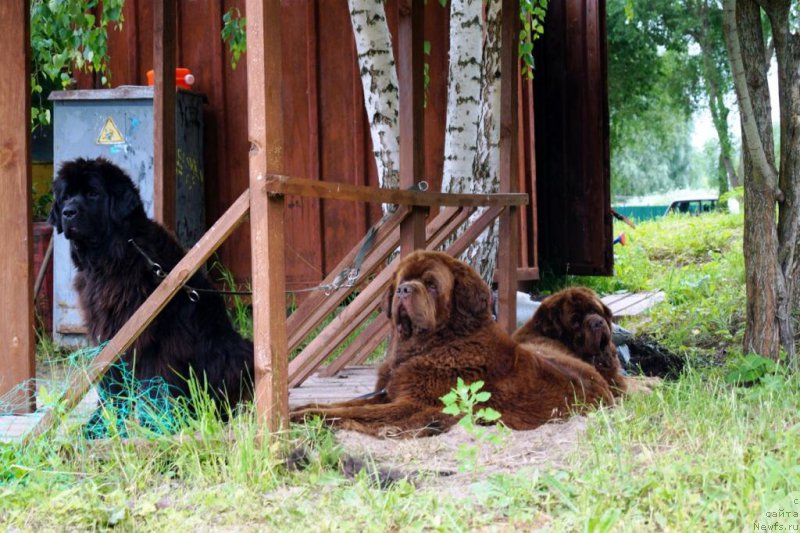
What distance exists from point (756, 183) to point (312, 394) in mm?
3601

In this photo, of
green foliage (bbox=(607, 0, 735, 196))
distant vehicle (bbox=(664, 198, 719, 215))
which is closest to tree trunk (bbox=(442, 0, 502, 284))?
green foliage (bbox=(607, 0, 735, 196))

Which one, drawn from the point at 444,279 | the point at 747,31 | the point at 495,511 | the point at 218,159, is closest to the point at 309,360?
the point at 444,279

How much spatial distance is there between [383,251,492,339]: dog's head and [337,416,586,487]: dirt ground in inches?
22.9

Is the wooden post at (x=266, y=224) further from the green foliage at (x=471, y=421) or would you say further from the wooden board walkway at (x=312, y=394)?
the wooden board walkway at (x=312, y=394)

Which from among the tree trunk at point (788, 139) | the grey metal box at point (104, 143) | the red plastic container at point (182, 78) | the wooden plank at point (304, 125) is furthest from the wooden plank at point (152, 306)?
the red plastic container at point (182, 78)

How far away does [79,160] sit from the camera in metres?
5.47

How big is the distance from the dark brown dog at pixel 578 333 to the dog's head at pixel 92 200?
2601 mm

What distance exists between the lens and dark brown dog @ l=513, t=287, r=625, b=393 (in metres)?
5.65

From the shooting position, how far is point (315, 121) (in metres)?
10.2

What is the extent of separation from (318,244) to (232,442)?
609cm

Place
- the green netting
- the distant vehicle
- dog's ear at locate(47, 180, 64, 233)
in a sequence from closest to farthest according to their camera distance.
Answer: the green netting < dog's ear at locate(47, 180, 64, 233) < the distant vehicle

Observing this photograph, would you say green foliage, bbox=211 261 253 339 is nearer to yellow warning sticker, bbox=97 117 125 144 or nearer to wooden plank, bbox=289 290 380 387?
yellow warning sticker, bbox=97 117 125 144

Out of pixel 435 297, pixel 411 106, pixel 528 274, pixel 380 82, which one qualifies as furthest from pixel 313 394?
pixel 528 274

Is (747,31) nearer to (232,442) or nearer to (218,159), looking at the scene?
(232,442)
